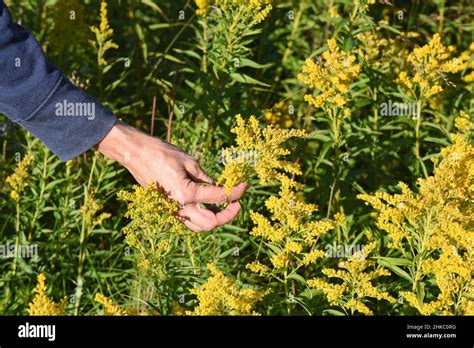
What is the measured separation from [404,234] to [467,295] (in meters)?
0.33

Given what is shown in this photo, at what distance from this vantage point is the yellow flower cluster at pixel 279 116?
16.0ft

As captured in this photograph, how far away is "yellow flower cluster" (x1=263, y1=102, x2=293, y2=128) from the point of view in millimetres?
4879

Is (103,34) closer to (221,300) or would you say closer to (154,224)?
(154,224)

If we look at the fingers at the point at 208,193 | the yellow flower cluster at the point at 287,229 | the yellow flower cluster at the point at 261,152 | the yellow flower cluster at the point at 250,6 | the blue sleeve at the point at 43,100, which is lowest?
the yellow flower cluster at the point at 287,229

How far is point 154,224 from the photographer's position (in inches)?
131

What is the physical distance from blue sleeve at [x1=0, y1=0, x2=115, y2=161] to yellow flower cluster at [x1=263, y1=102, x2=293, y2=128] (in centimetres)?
188

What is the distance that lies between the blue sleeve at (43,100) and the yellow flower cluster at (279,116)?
1880mm

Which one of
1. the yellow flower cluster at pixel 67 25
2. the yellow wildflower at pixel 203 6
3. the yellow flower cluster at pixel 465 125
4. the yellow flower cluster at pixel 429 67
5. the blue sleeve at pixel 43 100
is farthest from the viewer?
the yellow flower cluster at pixel 67 25

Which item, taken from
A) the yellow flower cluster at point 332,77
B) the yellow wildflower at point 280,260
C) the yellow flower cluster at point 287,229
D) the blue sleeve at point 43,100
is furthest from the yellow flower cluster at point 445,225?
the blue sleeve at point 43,100

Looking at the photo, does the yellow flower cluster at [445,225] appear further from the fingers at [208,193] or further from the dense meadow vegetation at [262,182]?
the fingers at [208,193]

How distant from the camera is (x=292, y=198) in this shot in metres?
3.43

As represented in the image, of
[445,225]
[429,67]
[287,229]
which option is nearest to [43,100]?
[287,229]

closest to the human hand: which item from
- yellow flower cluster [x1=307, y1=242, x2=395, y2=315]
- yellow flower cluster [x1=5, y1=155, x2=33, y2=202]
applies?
yellow flower cluster [x1=307, y1=242, x2=395, y2=315]
